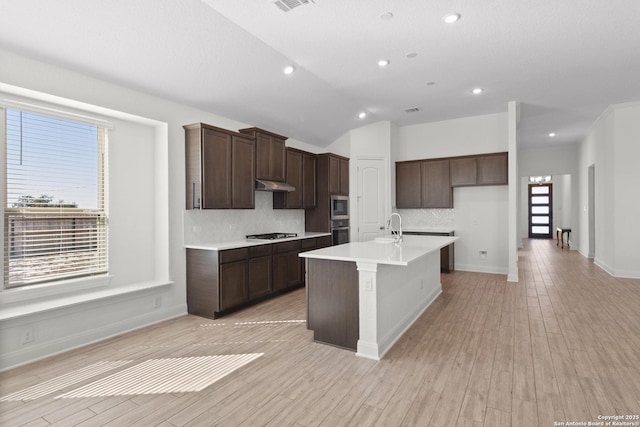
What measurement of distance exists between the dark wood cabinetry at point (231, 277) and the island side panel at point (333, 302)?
1246 millimetres

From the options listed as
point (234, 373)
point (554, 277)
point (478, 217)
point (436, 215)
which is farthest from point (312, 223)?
point (554, 277)

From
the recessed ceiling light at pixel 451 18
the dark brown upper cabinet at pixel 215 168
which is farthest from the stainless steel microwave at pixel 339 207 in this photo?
the recessed ceiling light at pixel 451 18

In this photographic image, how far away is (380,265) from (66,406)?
8.13ft

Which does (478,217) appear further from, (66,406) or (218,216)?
(66,406)

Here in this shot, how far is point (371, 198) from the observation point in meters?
7.00

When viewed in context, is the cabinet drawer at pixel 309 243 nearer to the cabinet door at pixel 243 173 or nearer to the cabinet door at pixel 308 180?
the cabinet door at pixel 308 180

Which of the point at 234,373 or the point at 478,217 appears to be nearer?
A: the point at 234,373

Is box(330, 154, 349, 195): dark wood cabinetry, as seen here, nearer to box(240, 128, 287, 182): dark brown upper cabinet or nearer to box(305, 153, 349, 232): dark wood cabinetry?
box(305, 153, 349, 232): dark wood cabinetry

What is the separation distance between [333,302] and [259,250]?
1.75m

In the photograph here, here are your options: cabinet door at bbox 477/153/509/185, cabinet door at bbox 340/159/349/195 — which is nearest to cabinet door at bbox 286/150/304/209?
cabinet door at bbox 340/159/349/195

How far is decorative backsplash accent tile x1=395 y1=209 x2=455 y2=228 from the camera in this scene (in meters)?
7.00

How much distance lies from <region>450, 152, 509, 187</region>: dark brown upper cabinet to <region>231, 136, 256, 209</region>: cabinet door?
405cm

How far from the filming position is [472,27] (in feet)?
10.9

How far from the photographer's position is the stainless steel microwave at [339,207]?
632 cm
